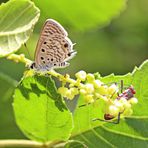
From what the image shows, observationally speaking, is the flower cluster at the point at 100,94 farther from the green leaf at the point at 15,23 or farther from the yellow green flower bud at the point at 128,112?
the green leaf at the point at 15,23

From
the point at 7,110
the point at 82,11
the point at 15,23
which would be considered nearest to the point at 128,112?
the point at 15,23

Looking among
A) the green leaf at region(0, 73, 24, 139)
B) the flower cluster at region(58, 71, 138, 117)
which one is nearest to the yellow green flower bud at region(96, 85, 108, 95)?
the flower cluster at region(58, 71, 138, 117)

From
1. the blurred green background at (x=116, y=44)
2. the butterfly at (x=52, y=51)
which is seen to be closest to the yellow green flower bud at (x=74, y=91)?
the butterfly at (x=52, y=51)

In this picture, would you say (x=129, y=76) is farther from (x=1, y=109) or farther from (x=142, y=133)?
(x=1, y=109)

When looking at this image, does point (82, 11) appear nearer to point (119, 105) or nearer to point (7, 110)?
point (7, 110)

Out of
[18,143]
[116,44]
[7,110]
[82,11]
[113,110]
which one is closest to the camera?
[113,110]

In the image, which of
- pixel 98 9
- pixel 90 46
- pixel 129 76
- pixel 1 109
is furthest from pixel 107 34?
pixel 129 76
